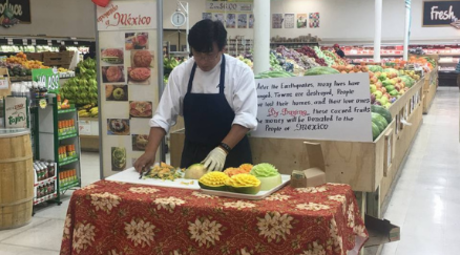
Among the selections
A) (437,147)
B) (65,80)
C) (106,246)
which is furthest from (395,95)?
(65,80)

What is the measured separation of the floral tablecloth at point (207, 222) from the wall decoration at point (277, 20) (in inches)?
862

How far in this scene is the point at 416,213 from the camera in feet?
16.4

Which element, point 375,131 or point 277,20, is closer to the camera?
point 375,131

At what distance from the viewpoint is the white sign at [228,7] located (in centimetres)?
873

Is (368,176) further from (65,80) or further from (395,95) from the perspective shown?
(65,80)

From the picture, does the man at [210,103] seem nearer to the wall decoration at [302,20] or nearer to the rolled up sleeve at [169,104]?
the rolled up sleeve at [169,104]

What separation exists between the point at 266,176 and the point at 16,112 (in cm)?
355

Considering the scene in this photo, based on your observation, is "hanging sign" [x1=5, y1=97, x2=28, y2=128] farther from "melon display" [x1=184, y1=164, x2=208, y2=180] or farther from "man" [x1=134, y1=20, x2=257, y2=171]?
"melon display" [x1=184, y1=164, x2=208, y2=180]

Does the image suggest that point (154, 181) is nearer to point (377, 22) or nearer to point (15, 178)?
point (15, 178)

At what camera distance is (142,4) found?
340cm

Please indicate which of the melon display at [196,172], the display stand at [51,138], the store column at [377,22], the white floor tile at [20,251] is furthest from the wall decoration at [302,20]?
the melon display at [196,172]

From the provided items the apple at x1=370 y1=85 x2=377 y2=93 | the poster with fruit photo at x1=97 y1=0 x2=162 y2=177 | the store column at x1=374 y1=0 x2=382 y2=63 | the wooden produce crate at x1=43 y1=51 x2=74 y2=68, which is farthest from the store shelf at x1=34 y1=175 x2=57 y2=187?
the store column at x1=374 y1=0 x2=382 y2=63

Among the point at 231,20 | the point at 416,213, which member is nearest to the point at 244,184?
the point at 416,213

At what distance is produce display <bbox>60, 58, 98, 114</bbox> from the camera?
8.95 metres
